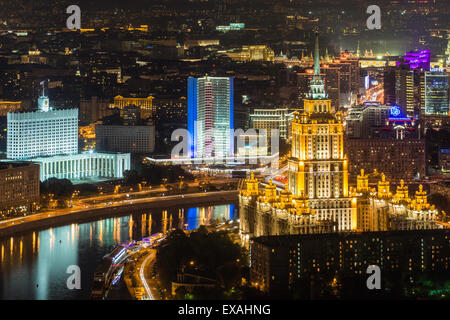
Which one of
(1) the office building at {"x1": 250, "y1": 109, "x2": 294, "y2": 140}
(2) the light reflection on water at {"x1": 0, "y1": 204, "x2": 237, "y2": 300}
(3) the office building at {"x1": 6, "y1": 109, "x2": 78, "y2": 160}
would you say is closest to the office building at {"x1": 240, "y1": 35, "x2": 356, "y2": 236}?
(2) the light reflection on water at {"x1": 0, "y1": 204, "x2": 237, "y2": 300}

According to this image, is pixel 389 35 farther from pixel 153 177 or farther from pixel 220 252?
pixel 220 252

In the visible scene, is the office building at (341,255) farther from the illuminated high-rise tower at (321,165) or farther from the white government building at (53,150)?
the white government building at (53,150)

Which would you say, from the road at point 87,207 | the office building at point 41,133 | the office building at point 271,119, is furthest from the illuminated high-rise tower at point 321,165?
the office building at point 271,119

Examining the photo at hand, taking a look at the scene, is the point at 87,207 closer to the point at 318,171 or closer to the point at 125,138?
the point at 318,171

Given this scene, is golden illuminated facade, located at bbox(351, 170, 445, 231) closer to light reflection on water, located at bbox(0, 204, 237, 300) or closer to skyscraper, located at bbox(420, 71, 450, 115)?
light reflection on water, located at bbox(0, 204, 237, 300)

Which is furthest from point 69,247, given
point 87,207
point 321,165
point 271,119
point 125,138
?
point 271,119
